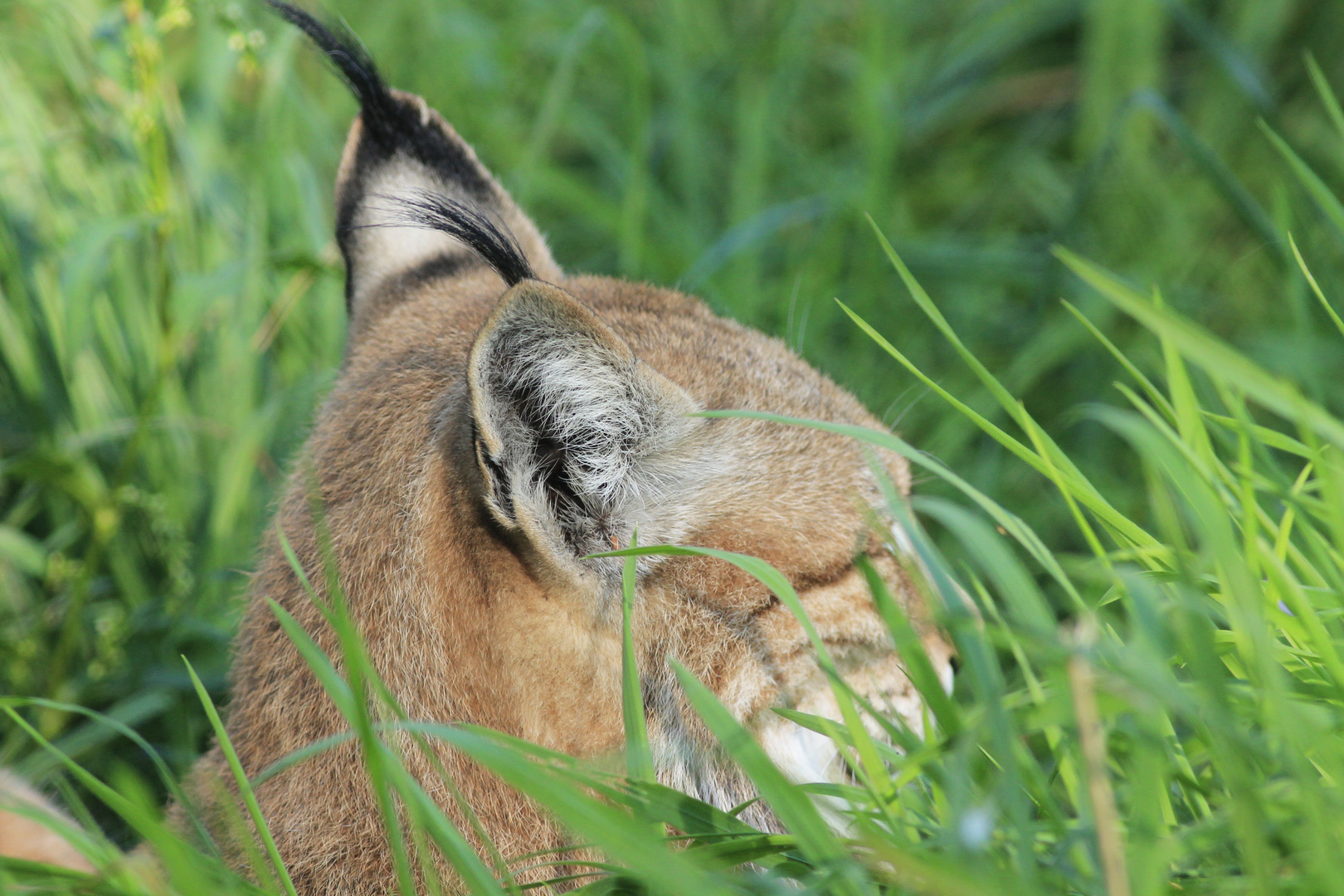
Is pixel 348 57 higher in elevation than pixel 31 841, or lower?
higher

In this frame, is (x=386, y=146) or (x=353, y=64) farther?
(x=386, y=146)

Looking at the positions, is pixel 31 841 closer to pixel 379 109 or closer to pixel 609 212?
pixel 379 109

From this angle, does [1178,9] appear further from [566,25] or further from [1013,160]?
[566,25]

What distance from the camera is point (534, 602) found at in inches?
71.6

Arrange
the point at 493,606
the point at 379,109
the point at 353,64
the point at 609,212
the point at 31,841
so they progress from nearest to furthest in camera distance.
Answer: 1. the point at 493,606
2. the point at 31,841
3. the point at 353,64
4. the point at 379,109
5. the point at 609,212

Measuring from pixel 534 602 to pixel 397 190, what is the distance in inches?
49.2

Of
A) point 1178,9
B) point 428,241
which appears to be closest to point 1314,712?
point 428,241

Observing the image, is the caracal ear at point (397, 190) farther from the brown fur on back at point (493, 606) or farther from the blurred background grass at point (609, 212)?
the brown fur on back at point (493, 606)

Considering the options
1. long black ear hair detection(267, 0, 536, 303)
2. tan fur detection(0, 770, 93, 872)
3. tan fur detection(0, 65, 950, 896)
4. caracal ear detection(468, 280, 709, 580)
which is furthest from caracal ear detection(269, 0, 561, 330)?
tan fur detection(0, 770, 93, 872)

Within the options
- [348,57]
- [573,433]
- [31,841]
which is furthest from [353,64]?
[31,841]

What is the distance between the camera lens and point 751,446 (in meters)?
2.01

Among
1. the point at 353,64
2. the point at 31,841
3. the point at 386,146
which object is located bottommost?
the point at 31,841

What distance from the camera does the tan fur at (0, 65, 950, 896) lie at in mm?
1787

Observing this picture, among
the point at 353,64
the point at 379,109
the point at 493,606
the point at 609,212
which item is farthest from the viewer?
the point at 609,212
